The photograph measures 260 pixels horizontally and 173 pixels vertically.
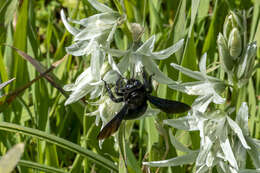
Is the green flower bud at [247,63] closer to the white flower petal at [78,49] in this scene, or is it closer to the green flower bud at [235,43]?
the green flower bud at [235,43]

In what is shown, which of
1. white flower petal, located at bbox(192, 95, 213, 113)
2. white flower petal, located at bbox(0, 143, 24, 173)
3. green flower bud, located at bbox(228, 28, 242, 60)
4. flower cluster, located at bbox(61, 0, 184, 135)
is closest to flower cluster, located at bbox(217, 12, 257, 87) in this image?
green flower bud, located at bbox(228, 28, 242, 60)

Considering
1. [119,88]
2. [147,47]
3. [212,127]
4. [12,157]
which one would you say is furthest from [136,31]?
[12,157]

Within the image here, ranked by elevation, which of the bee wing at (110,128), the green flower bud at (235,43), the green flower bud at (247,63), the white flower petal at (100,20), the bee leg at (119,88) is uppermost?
the white flower petal at (100,20)

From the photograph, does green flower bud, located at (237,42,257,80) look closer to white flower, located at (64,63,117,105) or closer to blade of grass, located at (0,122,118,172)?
white flower, located at (64,63,117,105)

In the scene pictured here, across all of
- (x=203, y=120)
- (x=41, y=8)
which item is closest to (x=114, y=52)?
(x=203, y=120)

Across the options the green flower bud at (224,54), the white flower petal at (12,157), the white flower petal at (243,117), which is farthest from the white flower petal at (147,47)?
the white flower petal at (12,157)

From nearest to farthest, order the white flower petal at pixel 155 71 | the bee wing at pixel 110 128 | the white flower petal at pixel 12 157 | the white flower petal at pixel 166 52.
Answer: the white flower petal at pixel 12 157 → the bee wing at pixel 110 128 → the white flower petal at pixel 166 52 → the white flower petal at pixel 155 71
